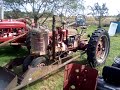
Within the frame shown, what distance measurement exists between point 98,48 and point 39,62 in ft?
6.63

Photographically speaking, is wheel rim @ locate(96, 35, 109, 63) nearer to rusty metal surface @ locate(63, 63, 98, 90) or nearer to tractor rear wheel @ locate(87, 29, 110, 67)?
tractor rear wheel @ locate(87, 29, 110, 67)

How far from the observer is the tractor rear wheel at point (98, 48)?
6422 millimetres

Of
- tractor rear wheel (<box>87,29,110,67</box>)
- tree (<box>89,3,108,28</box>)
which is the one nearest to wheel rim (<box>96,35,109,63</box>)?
tractor rear wheel (<box>87,29,110,67</box>)

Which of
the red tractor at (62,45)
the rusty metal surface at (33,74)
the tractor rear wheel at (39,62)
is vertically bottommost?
the rusty metal surface at (33,74)

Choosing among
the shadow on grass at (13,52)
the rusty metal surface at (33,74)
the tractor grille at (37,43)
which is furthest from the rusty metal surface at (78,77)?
the shadow on grass at (13,52)

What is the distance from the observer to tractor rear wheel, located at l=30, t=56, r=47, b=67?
568 cm

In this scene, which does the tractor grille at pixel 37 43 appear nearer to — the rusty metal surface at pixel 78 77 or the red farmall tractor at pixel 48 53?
the red farmall tractor at pixel 48 53

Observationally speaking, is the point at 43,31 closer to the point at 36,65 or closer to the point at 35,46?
the point at 35,46

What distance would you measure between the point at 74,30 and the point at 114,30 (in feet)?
35.5

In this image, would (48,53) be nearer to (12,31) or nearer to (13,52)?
(12,31)

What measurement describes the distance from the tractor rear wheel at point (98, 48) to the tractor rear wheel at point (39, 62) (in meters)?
1.22

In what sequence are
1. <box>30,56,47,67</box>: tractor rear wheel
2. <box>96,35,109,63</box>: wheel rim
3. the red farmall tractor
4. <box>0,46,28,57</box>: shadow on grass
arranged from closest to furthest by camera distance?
the red farmall tractor < <box>30,56,47,67</box>: tractor rear wheel < <box>96,35,109,63</box>: wheel rim < <box>0,46,28,57</box>: shadow on grass

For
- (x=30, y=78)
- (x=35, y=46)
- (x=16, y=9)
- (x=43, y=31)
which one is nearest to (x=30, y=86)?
(x=30, y=78)

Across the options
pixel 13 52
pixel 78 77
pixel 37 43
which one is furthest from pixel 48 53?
pixel 13 52
